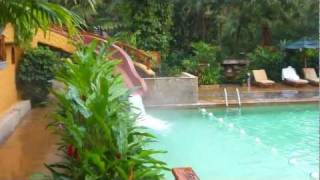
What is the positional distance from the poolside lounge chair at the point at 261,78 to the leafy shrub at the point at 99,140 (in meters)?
13.7

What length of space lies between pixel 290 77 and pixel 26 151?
13.4 meters

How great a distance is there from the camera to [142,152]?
4090mm

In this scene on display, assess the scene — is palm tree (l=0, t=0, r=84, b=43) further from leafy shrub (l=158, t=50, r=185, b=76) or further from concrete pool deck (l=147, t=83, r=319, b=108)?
leafy shrub (l=158, t=50, r=185, b=76)

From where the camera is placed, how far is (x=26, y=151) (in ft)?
23.2

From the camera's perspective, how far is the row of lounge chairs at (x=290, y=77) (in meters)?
18.1

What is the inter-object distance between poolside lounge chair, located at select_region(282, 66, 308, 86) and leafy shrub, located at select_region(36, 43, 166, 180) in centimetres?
1404

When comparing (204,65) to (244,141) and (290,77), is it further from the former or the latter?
(244,141)

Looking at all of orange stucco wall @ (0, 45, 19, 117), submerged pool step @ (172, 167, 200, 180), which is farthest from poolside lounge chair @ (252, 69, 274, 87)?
submerged pool step @ (172, 167, 200, 180)

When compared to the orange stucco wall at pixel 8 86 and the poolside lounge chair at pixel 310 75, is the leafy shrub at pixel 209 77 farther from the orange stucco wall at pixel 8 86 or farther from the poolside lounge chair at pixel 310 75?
the orange stucco wall at pixel 8 86

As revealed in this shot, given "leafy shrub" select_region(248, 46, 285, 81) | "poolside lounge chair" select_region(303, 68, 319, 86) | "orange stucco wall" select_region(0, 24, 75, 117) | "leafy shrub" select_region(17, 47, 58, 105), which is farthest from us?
"leafy shrub" select_region(248, 46, 285, 81)

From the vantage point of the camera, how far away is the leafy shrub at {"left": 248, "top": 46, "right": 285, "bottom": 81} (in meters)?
19.7

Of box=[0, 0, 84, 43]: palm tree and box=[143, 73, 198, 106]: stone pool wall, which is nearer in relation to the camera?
box=[0, 0, 84, 43]: palm tree

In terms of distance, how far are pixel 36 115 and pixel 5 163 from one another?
472 cm

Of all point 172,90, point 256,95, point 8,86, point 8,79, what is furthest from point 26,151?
point 256,95
